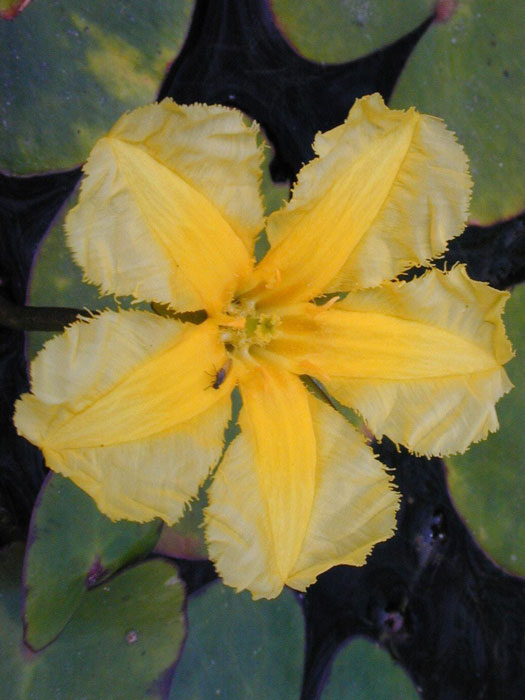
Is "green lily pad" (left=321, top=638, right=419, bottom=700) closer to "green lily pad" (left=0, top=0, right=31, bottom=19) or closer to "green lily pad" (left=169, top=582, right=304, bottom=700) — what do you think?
"green lily pad" (left=169, top=582, right=304, bottom=700)

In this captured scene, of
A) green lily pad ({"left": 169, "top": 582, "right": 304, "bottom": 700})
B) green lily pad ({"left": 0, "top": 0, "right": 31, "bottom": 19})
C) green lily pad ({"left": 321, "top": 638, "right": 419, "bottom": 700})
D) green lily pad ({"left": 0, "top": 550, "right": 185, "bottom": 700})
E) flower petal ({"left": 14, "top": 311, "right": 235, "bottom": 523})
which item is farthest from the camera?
green lily pad ({"left": 321, "top": 638, "right": 419, "bottom": 700})

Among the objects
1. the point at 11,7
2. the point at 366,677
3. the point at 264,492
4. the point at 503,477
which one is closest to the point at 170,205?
the point at 264,492

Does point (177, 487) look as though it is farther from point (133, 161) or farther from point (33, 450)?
point (33, 450)

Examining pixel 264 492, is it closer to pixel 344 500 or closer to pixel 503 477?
pixel 344 500

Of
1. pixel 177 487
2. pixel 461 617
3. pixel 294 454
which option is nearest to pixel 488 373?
pixel 294 454

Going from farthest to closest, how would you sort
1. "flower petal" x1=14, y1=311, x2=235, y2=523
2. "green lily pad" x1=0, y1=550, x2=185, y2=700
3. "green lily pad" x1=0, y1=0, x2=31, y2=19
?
1. "green lily pad" x1=0, y1=550, x2=185, y2=700
2. "green lily pad" x1=0, y1=0, x2=31, y2=19
3. "flower petal" x1=14, y1=311, x2=235, y2=523

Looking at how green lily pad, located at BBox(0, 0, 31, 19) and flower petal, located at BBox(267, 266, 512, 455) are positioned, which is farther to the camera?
green lily pad, located at BBox(0, 0, 31, 19)

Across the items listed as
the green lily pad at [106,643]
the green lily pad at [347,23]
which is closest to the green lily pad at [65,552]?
the green lily pad at [106,643]

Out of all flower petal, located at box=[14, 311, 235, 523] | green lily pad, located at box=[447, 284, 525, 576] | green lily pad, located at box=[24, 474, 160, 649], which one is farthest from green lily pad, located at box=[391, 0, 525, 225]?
green lily pad, located at box=[24, 474, 160, 649]
